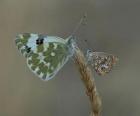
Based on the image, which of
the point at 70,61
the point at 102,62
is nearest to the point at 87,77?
the point at 102,62

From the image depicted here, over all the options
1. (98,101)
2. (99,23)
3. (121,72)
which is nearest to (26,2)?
(99,23)

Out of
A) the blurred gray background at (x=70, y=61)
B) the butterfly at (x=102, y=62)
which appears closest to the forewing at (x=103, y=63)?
the butterfly at (x=102, y=62)

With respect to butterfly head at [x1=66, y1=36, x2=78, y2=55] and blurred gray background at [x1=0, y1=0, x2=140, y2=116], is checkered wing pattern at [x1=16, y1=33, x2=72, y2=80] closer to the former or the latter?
butterfly head at [x1=66, y1=36, x2=78, y2=55]

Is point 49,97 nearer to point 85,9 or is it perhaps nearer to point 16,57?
point 16,57

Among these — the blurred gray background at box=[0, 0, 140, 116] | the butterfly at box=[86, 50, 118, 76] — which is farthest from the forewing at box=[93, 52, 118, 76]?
the blurred gray background at box=[0, 0, 140, 116]

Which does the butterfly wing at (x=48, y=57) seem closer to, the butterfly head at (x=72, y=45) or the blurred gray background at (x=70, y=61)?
the butterfly head at (x=72, y=45)

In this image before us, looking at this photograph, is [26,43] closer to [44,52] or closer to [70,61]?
[44,52]
